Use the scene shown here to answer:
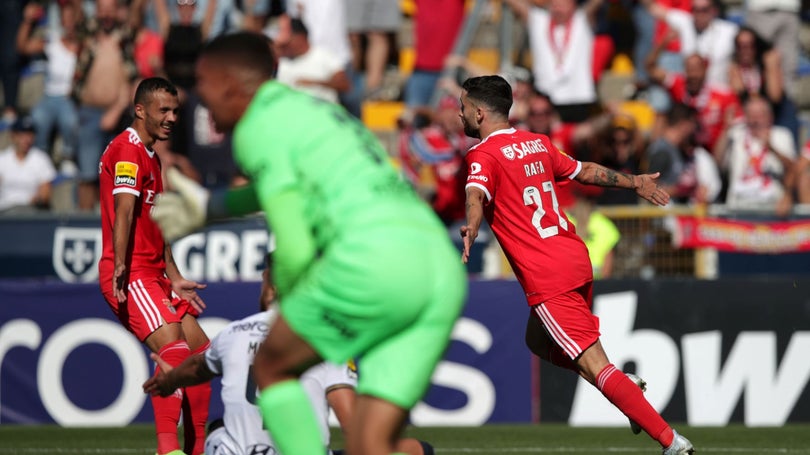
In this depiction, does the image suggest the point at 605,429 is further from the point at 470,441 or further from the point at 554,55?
the point at 554,55

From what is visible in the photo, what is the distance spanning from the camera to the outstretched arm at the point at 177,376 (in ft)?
20.2

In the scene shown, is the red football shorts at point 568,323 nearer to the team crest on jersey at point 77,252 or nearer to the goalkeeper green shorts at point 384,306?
the goalkeeper green shorts at point 384,306

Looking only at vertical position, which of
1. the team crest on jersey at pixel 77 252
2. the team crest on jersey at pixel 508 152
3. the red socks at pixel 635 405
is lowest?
the team crest on jersey at pixel 77 252

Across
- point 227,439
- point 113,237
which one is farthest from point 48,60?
point 227,439

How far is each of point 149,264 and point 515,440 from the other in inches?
170

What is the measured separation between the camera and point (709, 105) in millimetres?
16359

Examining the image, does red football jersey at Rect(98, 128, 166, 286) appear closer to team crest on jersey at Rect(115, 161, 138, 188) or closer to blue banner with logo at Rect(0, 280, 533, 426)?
team crest on jersey at Rect(115, 161, 138, 188)

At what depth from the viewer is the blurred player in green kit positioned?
498 cm

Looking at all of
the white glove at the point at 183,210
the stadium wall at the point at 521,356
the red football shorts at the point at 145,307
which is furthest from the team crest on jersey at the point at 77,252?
the white glove at the point at 183,210

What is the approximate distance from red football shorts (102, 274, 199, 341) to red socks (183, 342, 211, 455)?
0.99 ft

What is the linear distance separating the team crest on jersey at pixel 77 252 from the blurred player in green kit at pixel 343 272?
31.1 feet

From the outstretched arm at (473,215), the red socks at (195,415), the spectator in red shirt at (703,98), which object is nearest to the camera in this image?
the outstretched arm at (473,215)

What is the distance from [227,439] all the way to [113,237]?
225 centimetres

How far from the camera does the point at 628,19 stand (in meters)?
17.8
